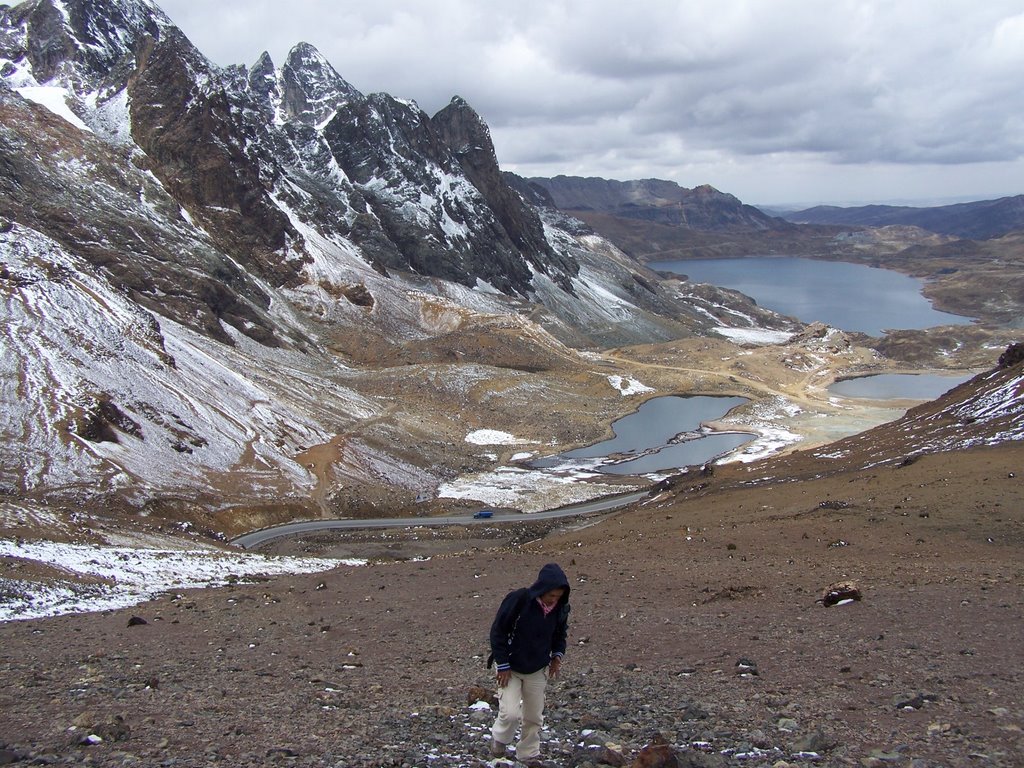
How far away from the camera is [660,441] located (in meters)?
90.8

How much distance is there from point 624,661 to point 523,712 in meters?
5.40

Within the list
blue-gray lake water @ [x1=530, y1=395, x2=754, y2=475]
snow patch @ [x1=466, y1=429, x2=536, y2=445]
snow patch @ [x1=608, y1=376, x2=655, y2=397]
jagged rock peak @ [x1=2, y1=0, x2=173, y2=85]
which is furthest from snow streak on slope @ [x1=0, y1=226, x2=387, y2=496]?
jagged rock peak @ [x1=2, y1=0, x2=173, y2=85]

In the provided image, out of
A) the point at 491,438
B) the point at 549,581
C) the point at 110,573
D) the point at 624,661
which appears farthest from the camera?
the point at 491,438

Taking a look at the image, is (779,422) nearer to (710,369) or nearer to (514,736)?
(710,369)

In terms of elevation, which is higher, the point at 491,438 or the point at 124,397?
the point at 124,397

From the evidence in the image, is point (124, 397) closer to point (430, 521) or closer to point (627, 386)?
point (430, 521)

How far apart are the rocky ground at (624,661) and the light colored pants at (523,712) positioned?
0.39 meters

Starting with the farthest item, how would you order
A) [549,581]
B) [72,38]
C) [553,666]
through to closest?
[72,38] → [553,666] → [549,581]

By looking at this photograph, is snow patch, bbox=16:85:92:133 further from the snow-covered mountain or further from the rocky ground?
the rocky ground

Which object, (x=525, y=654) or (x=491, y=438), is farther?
(x=491, y=438)

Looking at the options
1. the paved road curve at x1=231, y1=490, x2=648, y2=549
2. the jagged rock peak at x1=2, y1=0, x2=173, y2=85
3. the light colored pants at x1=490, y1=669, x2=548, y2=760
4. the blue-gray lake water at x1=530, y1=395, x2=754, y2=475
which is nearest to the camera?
the light colored pants at x1=490, y1=669, x2=548, y2=760

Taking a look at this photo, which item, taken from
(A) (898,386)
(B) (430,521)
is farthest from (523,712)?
(A) (898,386)

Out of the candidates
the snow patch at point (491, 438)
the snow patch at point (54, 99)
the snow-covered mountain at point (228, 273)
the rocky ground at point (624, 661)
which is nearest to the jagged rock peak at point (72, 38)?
the snow-covered mountain at point (228, 273)

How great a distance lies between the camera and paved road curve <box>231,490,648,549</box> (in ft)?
178
